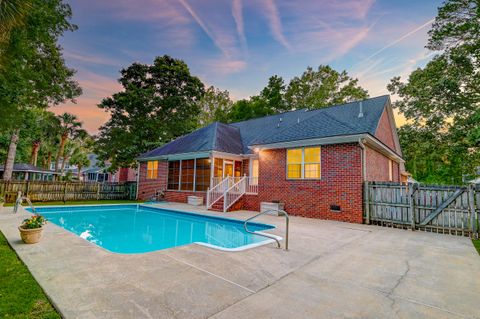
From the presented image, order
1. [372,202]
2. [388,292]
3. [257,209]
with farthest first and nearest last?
[257,209]
[372,202]
[388,292]

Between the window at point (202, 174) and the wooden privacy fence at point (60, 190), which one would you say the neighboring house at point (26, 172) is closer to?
the wooden privacy fence at point (60, 190)

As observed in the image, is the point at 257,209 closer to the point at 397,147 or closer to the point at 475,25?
the point at 397,147

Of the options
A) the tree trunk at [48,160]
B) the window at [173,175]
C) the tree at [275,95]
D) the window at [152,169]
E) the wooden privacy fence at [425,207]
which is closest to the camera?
the wooden privacy fence at [425,207]

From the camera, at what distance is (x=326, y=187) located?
33.9 feet

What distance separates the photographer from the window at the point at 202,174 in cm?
1538

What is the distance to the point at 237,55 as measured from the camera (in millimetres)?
15906

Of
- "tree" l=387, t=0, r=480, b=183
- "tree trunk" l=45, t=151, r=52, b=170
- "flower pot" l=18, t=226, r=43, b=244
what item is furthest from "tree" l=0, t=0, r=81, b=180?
"tree trunk" l=45, t=151, r=52, b=170

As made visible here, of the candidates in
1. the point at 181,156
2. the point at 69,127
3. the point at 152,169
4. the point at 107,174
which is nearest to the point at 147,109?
the point at 152,169

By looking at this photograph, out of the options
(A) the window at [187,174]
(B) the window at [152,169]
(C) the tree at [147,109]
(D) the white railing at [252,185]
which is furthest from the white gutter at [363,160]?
(C) the tree at [147,109]

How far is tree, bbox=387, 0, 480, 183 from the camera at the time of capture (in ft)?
48.3

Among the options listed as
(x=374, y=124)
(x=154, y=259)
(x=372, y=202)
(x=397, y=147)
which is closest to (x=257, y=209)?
(x=372, y=202)

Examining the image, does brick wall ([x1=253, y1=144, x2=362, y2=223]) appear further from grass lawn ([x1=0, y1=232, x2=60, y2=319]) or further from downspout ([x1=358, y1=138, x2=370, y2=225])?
grass lawn ([x1=0, y1=232, x2=60, y2=319])

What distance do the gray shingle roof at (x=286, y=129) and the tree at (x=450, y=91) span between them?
18.9ft

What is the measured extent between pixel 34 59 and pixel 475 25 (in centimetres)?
2867
